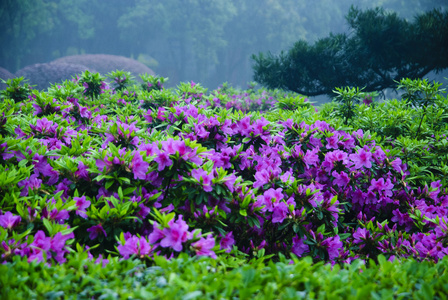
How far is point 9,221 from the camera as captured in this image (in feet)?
5.09

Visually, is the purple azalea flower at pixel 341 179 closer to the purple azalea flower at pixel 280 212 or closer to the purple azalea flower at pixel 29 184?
the purple azalea flower at pixel 280 212

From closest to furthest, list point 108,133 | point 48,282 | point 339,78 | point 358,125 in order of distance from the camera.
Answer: point 48,282
point 108,133
point 358,125
point 339,78

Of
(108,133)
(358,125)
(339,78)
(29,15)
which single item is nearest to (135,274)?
(108,133)

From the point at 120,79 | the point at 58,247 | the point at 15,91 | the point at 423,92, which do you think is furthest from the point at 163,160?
the point at 120,79

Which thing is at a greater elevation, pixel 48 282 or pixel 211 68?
pixel 211 68

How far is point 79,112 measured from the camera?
3.31 metres

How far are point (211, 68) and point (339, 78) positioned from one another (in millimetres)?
26096

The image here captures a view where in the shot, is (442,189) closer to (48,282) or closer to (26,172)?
(48,282)

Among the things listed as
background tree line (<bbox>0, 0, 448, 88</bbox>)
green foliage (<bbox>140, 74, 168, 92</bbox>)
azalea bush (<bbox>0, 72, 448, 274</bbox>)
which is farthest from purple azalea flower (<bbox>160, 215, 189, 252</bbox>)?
background tree line (<bbox>0, 0, 448, 88</bbox>)

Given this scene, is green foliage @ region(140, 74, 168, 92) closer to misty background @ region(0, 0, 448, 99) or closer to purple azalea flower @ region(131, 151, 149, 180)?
purple azalea flower @ region(131, 151, 149, 180)

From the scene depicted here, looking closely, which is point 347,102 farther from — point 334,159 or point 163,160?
point 163,160

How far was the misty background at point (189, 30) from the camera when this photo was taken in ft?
98.9

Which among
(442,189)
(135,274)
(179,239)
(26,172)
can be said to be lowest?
(135,274)

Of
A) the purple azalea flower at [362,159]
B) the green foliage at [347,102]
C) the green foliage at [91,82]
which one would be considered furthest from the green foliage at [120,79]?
the purple azalea flower at [362,159]
